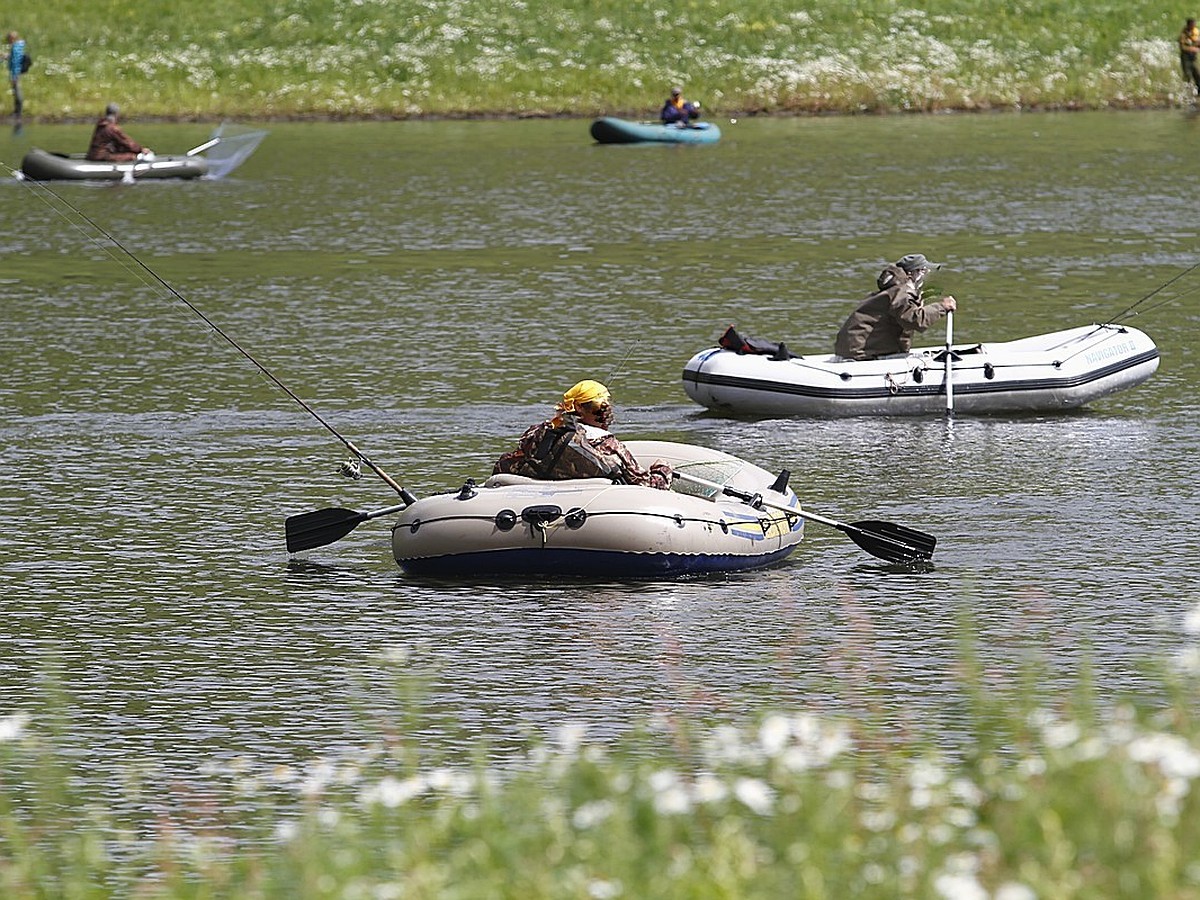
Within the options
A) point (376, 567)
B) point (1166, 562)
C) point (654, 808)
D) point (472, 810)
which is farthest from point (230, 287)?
point (654, 808)

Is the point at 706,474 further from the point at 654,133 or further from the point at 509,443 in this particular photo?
the point at 654,133

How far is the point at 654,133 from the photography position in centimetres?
5516

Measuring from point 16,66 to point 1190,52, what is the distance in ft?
104

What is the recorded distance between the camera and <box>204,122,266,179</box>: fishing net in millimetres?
46888

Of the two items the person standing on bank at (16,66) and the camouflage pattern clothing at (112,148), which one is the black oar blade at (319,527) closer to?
the camouflage pattern clothing at (112,148)

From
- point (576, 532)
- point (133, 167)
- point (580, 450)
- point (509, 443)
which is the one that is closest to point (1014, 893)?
point (576, 532)

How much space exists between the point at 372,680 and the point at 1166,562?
608cm

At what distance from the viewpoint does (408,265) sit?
3544 cm

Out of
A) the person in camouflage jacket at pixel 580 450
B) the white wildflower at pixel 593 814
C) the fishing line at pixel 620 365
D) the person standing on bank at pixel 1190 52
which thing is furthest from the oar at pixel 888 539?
the person standing on bank at pixel 1190 52

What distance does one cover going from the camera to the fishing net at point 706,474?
1694cm

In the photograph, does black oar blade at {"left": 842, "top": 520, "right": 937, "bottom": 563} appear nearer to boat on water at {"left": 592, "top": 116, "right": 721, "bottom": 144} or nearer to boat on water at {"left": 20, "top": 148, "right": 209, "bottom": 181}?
boat on water at {"left": 20, "top": 148, "right": 209, "bottom": 181}

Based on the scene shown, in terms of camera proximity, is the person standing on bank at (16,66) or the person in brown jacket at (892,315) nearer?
the person in brown jacket at (892,315)

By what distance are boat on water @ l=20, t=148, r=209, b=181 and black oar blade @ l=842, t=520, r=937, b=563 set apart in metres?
32.2

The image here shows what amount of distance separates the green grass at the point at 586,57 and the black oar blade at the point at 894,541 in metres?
46.0
